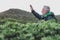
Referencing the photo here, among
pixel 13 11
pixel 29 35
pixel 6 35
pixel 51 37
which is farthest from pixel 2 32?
pixel 13 11

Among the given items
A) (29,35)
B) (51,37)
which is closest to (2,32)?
(29,35)

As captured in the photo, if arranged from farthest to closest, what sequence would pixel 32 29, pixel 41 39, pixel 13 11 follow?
pixel 13 11
pixel 32 29
pixel 41 39

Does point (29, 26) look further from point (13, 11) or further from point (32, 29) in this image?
point (13, 11)

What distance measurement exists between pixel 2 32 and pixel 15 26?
14.9 inches

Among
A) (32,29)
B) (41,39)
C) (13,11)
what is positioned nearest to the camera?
(41,39)

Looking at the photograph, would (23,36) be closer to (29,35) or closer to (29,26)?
(29,35)

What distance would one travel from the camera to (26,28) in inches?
221

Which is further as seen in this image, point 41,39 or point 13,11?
point 13,11

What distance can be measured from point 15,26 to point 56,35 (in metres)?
0.86

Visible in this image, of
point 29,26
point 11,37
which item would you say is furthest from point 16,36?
point 29,26

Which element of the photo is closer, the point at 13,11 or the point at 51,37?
the point at 51,37

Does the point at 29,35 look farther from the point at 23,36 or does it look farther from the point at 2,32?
the point at 2,32

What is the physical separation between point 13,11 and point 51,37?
725 centimetres

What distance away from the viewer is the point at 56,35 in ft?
17.2
